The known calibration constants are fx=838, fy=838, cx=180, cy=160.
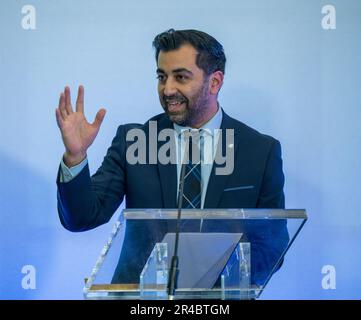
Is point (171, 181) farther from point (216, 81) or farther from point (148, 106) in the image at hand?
point (216, 81)

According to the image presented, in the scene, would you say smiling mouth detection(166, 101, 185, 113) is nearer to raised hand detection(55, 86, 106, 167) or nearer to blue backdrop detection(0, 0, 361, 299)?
blue backdrop detection(0, 0, 361, 299)

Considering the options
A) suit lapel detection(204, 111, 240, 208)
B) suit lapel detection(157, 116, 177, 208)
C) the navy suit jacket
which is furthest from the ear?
suit lapel detection(157, 116, 177, 208)

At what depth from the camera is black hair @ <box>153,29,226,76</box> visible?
3.54 meters

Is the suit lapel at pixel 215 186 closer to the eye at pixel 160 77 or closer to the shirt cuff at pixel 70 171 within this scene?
the eye at pixel 160 77

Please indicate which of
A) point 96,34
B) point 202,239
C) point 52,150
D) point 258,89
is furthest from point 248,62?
point 202,239

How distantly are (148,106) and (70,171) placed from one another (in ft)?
2.40

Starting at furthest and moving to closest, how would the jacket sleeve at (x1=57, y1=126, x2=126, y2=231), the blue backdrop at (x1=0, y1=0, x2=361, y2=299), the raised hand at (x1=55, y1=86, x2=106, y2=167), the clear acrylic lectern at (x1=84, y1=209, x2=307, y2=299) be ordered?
the blue backdrop at (x1=0, y1=0, x2=361, y2=299), the jacket sleeve at (x1=57, y1=126, x2=126, y2=231), the raised hand at (x1=55, y1=86, x2=106, y2=167), the clear acrylic lectern at (x1=84, y1=209, x2=307, y2=299)

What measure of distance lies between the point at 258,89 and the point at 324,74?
30 centimetres

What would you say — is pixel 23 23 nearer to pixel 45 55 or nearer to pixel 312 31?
pixel 45 55

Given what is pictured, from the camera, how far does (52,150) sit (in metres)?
3.60

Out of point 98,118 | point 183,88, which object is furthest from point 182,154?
point 98,118

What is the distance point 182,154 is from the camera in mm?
3438

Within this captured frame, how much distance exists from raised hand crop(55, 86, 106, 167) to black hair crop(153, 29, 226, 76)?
714 mm

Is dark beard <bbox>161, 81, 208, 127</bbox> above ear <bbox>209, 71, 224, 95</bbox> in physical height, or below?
below
